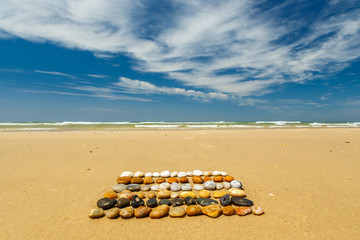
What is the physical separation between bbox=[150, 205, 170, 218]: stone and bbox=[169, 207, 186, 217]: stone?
0.23 feet

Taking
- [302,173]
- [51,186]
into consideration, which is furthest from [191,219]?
[302,173]

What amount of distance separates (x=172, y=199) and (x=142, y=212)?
0.64 meters

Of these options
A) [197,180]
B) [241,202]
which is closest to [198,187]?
A: [197,180]

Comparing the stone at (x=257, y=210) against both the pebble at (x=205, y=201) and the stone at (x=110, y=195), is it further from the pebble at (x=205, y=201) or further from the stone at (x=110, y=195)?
the stone at (x=110, y=195)

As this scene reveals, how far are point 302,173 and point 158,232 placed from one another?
12.0 ft

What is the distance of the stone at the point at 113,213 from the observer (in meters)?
2.48

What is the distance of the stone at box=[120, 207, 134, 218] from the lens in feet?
8.16

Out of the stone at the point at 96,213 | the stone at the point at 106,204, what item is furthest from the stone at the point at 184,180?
the stone at the point at 96,213

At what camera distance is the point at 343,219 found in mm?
2438

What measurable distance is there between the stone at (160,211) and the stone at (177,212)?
7 centimetres

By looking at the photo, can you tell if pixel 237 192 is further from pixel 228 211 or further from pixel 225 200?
pixel 228 211

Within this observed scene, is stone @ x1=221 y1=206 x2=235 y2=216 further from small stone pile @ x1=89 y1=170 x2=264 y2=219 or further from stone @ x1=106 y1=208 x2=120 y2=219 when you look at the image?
stone @ x1=106 y1=208 x2=120 y2=219

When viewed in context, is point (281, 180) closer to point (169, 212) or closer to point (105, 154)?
point (169, 212)

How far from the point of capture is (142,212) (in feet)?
8.30
